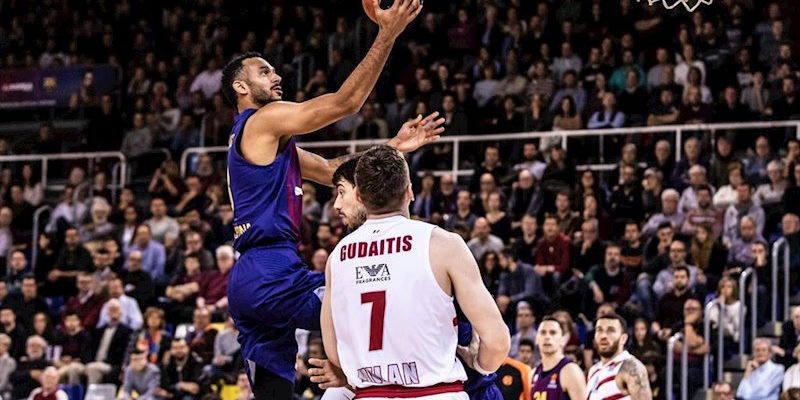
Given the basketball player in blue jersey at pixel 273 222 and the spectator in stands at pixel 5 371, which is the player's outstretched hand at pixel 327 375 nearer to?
the basketball player in blue jersey at pixel 273 222

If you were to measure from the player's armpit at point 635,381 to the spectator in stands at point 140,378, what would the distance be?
25.3 feet

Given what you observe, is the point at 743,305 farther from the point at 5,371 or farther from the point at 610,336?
the point at 5,371

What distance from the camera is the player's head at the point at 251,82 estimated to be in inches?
305

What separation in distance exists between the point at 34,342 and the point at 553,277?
649cm

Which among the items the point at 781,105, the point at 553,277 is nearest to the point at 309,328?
the point at 553,277

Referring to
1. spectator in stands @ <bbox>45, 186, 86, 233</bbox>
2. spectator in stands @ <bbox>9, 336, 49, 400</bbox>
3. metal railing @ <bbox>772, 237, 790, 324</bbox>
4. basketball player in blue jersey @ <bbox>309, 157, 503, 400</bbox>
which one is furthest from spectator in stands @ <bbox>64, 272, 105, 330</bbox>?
basketball player in blue jersey @ <bbox>309, 157, 503, 400</bbox>

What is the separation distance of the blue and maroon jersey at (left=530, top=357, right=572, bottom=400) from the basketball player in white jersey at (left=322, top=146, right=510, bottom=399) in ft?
16.8

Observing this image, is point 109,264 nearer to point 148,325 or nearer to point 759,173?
point 148,325

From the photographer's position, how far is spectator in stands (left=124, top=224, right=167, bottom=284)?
64.2 feet

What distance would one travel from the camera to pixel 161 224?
20.2m

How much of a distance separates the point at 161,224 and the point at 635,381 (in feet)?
36.5

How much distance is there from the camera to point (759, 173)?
1722 cm

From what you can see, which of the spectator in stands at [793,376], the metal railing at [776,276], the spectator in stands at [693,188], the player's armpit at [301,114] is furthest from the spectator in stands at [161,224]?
the player's armpit at [301,114]

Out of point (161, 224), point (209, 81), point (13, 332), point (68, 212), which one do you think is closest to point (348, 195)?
point (13, 332)
